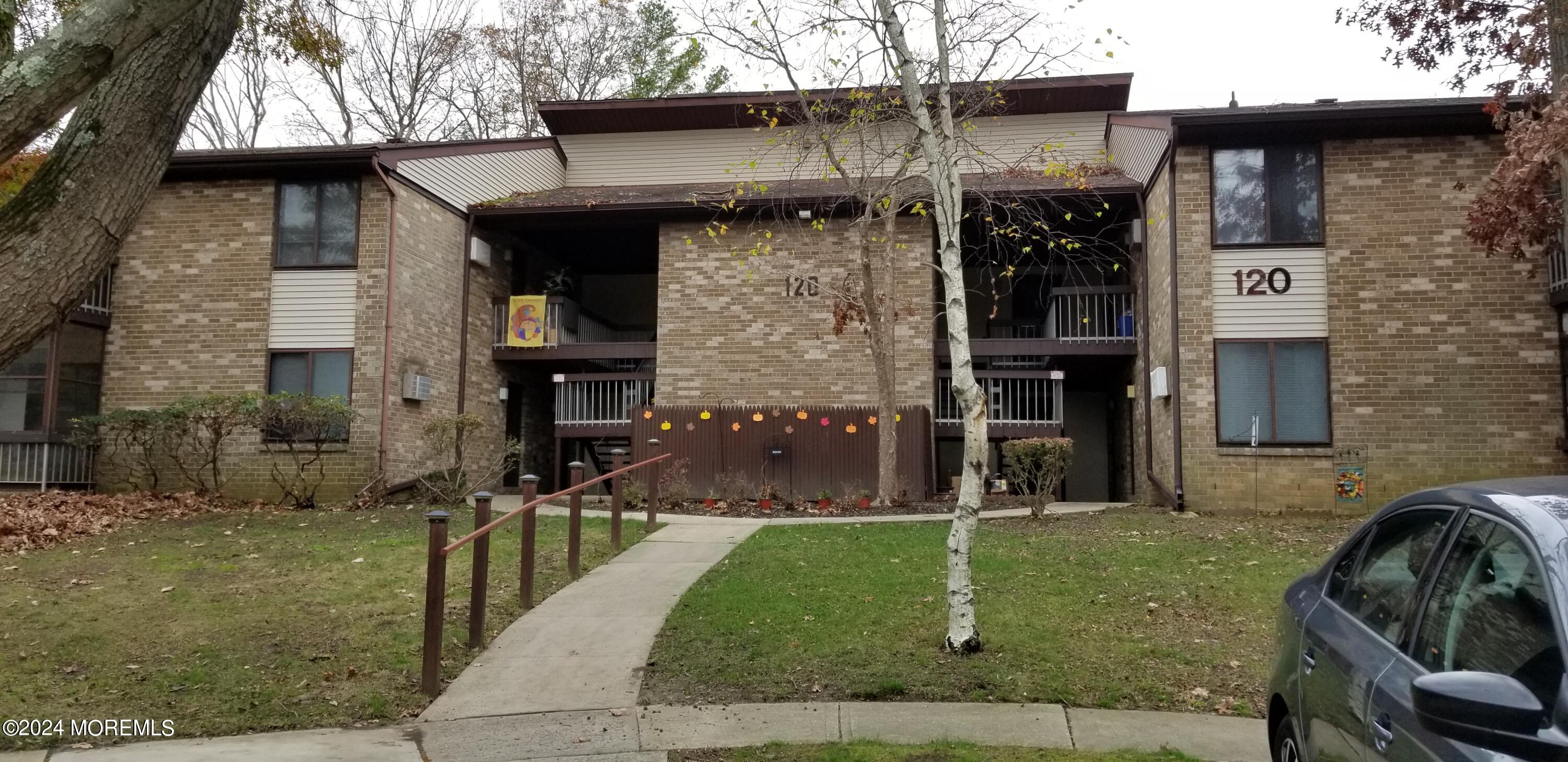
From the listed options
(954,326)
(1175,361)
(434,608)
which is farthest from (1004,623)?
(1175,361)

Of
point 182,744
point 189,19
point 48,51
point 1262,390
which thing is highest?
point 189,19

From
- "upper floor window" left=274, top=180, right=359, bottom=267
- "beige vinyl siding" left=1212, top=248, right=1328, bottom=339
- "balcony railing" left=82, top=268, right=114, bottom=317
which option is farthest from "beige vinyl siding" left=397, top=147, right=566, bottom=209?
"beige vinyl siding" left=1212, top=248, right=1328, bottom=339

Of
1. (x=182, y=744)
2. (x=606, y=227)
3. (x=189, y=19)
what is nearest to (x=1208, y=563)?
(x=182, y=744)

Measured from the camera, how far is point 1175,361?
1347 cm

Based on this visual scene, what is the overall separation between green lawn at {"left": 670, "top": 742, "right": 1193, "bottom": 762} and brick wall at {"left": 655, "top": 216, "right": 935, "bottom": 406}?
12.1 metres

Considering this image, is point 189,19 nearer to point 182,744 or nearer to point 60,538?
point 182,744

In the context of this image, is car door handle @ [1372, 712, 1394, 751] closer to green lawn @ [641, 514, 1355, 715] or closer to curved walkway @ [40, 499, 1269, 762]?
curved walkway @ [40, 499, 1269, 762]

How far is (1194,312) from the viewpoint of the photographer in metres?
13.5

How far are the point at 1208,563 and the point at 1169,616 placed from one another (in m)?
2.14

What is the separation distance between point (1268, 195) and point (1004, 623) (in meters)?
9.50

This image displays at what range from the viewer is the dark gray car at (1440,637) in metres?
2.11

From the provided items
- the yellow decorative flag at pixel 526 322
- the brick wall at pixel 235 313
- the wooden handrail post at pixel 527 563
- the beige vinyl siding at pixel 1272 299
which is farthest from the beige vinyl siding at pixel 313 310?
the beige vinyl siding at pixel 1272 299

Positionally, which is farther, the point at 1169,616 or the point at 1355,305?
the point at 1355,305

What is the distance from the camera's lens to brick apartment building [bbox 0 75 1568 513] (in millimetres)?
12930
